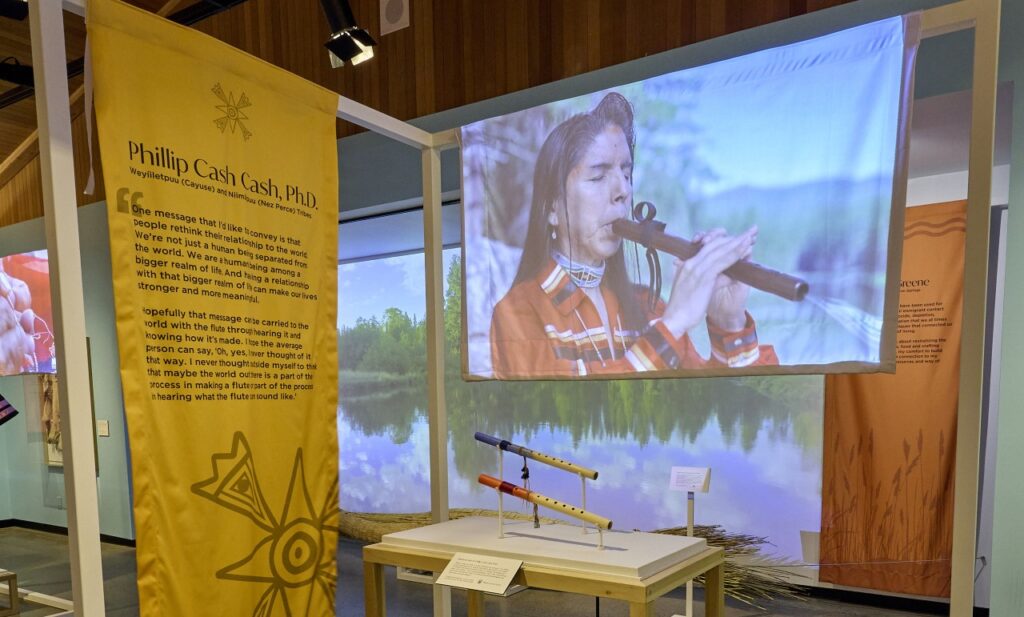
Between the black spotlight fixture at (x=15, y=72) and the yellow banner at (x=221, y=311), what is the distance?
75.1 inches

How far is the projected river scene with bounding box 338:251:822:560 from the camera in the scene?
3885 mm

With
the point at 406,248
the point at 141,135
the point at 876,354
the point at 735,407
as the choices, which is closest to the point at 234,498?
the point at 141,135

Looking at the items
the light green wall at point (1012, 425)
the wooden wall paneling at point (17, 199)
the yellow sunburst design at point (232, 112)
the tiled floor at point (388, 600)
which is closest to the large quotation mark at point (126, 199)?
the yellow sunburst design at point (232, 112)

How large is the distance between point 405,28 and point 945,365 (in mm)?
3409

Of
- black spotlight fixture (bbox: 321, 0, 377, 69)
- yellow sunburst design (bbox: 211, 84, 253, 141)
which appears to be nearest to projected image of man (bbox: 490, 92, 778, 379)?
black spotlight fixture (bbox: 321, 0, 377, 69)

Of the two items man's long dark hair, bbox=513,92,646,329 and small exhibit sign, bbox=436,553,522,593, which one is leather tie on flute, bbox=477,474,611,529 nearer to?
small exhibit sign, bbox=436,553,522,593

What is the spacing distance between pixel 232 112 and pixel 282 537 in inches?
48.3

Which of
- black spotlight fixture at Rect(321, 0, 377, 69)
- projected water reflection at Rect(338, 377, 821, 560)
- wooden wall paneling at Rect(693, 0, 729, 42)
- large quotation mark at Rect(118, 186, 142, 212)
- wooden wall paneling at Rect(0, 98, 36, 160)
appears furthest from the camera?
projected water reflection at Rect(338, 377, 821, 560)

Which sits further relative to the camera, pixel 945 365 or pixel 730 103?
pixel 945 365

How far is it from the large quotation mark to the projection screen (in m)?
1.30

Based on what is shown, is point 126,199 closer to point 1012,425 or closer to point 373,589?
point 373,589

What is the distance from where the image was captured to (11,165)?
2.78 m

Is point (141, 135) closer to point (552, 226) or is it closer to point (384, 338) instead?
point (552, 226)

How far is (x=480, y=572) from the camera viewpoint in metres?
1.98
